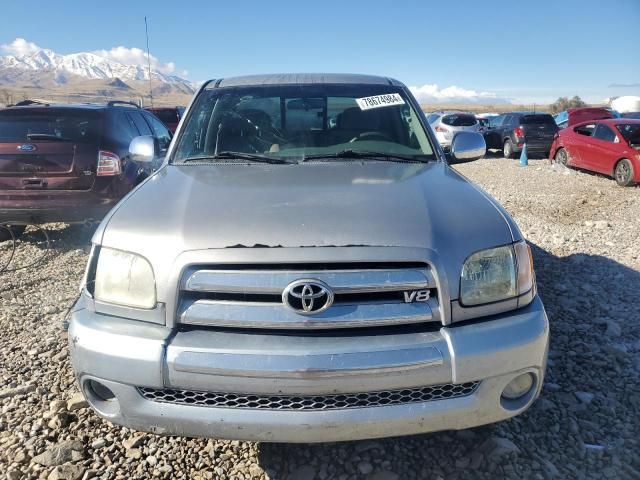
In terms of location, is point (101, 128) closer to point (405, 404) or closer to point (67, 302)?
point (67, 302)

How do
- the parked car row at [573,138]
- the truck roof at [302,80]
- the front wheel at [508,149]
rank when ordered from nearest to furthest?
the truck roof at [302,80] < the parked car row at [573,138] < the front wheel at [508,149]

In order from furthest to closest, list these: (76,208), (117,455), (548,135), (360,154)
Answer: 1. (548,135)
2. (76,208)
3. (360,154)
4. (117,455)

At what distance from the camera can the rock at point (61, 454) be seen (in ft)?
7.55

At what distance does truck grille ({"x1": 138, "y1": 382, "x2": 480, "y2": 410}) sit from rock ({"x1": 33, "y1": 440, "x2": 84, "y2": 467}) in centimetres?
86

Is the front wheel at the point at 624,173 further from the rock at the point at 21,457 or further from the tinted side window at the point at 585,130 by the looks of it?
the rock at the point at 21,457

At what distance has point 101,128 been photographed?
5441 mm

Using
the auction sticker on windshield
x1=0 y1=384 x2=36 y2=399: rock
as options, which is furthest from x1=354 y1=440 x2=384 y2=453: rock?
the auction sticker on windshield

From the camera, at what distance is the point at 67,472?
2.25m

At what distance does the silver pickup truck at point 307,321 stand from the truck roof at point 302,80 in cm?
170

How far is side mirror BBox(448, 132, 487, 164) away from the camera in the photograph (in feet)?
11.6

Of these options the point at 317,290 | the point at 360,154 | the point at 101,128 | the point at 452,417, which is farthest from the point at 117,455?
the point at 101,128

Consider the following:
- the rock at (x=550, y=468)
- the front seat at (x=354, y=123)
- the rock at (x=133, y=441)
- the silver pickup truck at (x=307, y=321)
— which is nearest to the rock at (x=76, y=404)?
the rock at (x=133, y=441)

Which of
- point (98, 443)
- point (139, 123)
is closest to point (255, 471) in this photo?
point (98, 443)

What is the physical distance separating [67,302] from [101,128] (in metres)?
2.22
